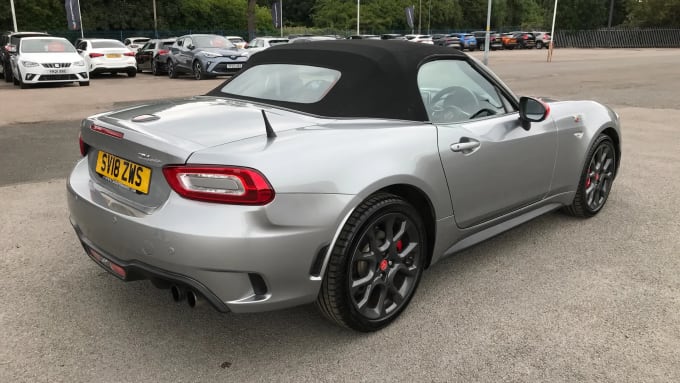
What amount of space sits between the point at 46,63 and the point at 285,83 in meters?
15.3

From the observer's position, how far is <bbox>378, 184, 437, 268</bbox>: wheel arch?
2900mm

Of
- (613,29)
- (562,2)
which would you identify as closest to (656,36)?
(613,29)

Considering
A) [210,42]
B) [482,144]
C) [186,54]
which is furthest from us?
[210,42]

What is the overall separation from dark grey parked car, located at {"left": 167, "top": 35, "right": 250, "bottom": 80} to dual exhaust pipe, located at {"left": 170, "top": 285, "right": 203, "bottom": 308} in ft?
55.8

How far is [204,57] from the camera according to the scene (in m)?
19.2

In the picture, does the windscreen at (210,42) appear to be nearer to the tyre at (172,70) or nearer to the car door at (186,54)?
the car door at (186,54)

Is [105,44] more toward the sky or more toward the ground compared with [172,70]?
more toward the sky

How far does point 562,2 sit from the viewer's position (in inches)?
2618

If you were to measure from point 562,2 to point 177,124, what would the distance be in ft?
238

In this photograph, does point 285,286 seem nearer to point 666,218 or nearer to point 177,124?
point 177,124

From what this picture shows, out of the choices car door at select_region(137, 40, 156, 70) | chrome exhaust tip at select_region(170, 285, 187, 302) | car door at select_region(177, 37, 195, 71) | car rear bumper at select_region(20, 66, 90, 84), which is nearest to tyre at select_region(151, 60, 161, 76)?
car door at select_region(137, 40, 156, 70)

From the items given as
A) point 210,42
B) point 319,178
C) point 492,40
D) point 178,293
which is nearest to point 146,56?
point 210,42

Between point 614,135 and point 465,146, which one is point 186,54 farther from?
point 465,146

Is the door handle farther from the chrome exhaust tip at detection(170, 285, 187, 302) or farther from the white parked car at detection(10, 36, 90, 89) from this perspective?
the white parked car at detection(10, 36, 90, 89)
